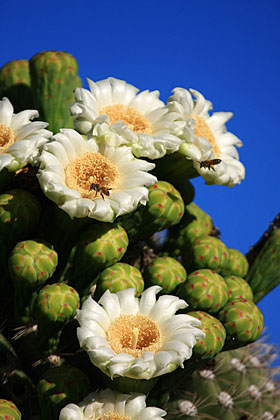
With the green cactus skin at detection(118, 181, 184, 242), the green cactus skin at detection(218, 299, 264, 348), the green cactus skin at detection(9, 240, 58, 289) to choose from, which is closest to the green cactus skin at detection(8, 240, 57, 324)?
the green cactus skin at detection(9, 240, 58, 289)

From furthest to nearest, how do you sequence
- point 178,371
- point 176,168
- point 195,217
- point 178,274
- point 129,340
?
point 195,217 → point 176,168 → point 178,274 → point 178,371 → point 129,340

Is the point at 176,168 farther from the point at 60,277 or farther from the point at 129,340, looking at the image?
the point at 129,340

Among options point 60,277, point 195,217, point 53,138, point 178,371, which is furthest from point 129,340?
point 195,217

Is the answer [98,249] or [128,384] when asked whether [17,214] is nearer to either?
[98,249]

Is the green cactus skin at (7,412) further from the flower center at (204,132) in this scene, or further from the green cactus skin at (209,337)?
the flower center at (204,132)

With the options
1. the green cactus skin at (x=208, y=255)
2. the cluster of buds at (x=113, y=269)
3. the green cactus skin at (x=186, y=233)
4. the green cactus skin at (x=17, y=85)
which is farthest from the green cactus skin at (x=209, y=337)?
the green cactus skin at (x=17, y=85)

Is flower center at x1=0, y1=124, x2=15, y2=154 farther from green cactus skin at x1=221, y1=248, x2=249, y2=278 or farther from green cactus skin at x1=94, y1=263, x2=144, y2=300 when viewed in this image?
green cactus skin at x1=221, y1=248, x2=249, y2=278
